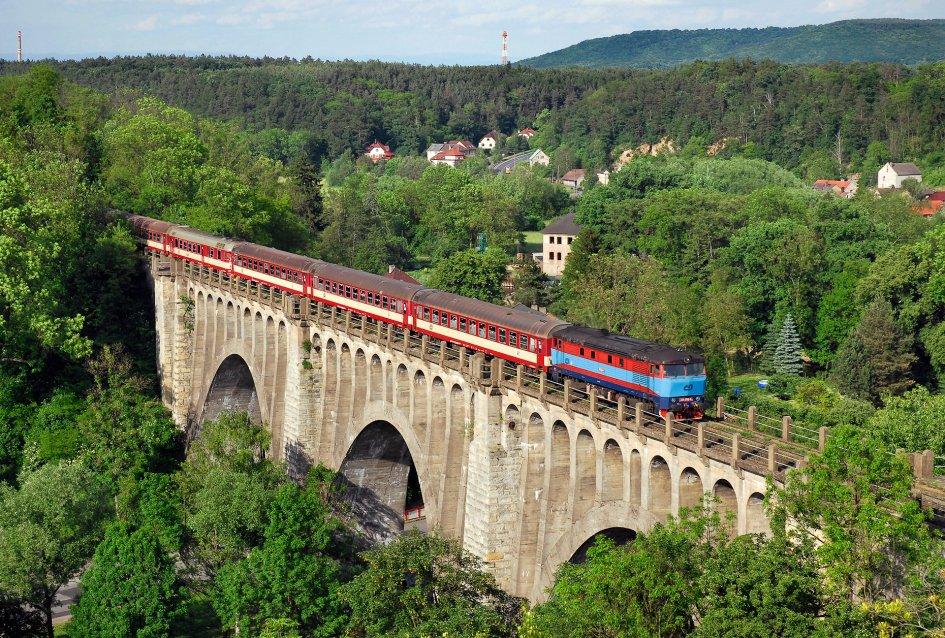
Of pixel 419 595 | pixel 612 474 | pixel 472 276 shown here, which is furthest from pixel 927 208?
pixel 419 595

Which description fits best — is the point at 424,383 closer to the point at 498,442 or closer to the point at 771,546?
the point at 498,442

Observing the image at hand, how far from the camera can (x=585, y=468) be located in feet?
131

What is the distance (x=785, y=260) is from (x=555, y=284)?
27.0 meters

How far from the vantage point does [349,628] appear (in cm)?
4109

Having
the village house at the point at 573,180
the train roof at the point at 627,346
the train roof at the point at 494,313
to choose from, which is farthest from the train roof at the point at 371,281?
the village house at the point at 573,180

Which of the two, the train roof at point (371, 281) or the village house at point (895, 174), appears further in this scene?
the village house at point (895, 174)

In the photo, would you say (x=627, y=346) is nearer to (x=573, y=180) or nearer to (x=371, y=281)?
(x=371, y=281)

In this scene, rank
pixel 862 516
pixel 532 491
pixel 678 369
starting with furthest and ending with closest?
1. pixel 532 491
2. pixel 678 369
3. pixel 862 516

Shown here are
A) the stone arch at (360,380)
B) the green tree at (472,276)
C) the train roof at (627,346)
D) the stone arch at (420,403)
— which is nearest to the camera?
the train roof at (627,346)

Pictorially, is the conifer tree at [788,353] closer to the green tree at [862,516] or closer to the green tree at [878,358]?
the green tree at [878,358]

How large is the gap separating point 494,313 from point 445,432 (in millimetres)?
6030

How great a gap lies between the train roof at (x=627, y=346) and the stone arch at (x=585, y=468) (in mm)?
3320

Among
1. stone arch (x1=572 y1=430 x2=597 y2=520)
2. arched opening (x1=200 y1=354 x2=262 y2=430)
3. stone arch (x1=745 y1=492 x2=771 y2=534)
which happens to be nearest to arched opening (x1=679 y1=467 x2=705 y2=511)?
stone arch (x1=745 y1=492 x2=771 y2=534)

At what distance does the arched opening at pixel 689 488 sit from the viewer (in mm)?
35041
